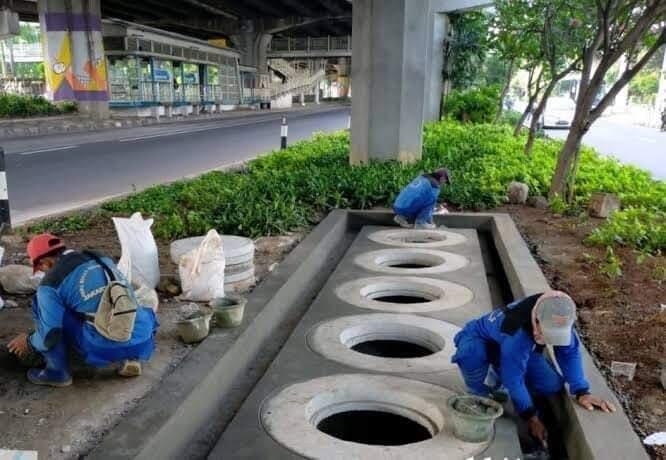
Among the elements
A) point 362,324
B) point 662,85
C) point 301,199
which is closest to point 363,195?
point 301,199

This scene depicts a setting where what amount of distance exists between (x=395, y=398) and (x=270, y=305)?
Answer: 147 centimetres

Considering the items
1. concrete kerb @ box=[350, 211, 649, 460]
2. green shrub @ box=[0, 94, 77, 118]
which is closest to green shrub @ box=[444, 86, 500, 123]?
green shrub @ box=[0, 94, 77, 118]

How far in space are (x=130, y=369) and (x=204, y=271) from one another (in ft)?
4.38

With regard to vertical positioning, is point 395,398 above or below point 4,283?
below

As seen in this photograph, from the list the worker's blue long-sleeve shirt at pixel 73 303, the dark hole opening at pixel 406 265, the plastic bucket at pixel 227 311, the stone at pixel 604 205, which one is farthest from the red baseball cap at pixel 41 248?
the stone at pixel 604 205

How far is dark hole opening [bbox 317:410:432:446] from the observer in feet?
13.1

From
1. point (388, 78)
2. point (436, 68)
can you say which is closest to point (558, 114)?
point (436, 68)

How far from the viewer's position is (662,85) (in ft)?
143

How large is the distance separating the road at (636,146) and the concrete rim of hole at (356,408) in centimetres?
1316

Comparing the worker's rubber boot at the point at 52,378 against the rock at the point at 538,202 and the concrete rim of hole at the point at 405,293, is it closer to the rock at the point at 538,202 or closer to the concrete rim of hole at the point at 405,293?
the concrete rim of hole at the point at 405,293

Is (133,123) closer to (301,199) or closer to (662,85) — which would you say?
(301,199)

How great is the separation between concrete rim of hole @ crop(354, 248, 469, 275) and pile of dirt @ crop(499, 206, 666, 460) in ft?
3.22

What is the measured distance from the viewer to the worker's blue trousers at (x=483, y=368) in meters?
3.68

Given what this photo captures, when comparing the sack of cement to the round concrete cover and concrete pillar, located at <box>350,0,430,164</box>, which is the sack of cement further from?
concrete pillar, located at <box>350,0,430,164</box>
